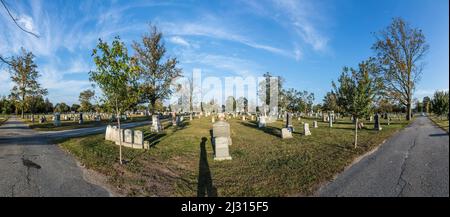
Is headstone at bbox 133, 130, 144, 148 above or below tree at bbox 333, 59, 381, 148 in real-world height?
below

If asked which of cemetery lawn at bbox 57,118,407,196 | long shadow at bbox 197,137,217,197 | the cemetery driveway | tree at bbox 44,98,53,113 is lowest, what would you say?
long shadow at bbox 197,137,217,197

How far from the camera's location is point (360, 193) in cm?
539

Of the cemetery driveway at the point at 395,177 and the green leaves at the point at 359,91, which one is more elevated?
the green leaves at the point at 359,91

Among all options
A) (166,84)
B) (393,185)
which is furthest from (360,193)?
(166,84)

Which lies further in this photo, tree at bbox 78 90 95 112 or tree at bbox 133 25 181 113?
tree at bbox 78 90 95 112

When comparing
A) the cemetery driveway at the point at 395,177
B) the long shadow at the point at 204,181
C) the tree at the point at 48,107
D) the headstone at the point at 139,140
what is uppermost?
the tree at the point at 48,107

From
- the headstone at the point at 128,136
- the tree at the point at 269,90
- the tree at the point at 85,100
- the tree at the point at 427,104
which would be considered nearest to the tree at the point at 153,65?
the headstone at the point at 128,136

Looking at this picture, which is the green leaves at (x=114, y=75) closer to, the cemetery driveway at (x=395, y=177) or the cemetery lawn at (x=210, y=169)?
the cemetery lawn at (x=210, y=169)

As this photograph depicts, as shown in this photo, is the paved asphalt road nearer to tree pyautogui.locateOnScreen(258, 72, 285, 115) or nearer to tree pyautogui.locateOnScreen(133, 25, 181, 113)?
tree pyautogui.locateOnScreen(133, 25, 181, 113)

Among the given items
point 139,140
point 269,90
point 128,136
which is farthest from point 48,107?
point 139,140

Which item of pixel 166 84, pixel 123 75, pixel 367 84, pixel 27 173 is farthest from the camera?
pixel 166 84

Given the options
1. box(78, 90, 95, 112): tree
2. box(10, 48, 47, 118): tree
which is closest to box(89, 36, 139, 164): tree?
box(10, 48, 47, 118): tree
